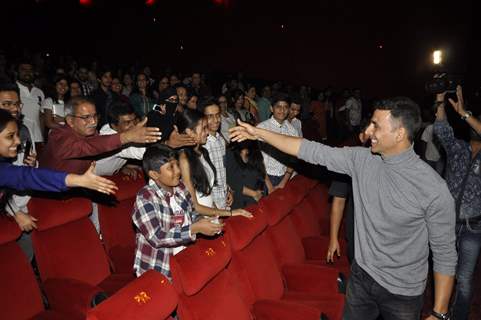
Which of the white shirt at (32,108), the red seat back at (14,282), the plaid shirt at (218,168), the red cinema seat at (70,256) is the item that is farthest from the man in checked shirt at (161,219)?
the white shirt at (32,108)

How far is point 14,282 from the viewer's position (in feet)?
6.41

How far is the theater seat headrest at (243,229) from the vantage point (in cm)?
212

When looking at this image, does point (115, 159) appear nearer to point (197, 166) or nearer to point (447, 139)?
point (197, 166)

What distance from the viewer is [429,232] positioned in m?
1.69

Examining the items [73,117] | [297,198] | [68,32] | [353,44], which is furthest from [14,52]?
[353,44]

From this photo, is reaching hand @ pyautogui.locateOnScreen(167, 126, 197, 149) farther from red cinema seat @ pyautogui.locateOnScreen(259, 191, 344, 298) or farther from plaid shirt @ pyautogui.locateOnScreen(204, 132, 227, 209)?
red cinema seat @ pyautogui.locateOnScreen(259, 191, 344, 298)

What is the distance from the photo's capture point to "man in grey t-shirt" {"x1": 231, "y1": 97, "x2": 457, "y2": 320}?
65.3 inches

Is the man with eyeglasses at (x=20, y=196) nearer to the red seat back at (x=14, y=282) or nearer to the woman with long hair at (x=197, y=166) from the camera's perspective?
the red seat back at (x=14, y=282)

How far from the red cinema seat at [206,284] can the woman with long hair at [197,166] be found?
510 mm

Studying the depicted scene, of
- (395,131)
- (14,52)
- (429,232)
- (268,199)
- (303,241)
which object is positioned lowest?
(303,241)

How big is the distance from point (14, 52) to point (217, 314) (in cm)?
875

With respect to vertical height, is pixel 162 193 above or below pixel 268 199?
above

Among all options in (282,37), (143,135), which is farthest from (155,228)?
(282,37)

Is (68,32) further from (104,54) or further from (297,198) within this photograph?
(297,198)
